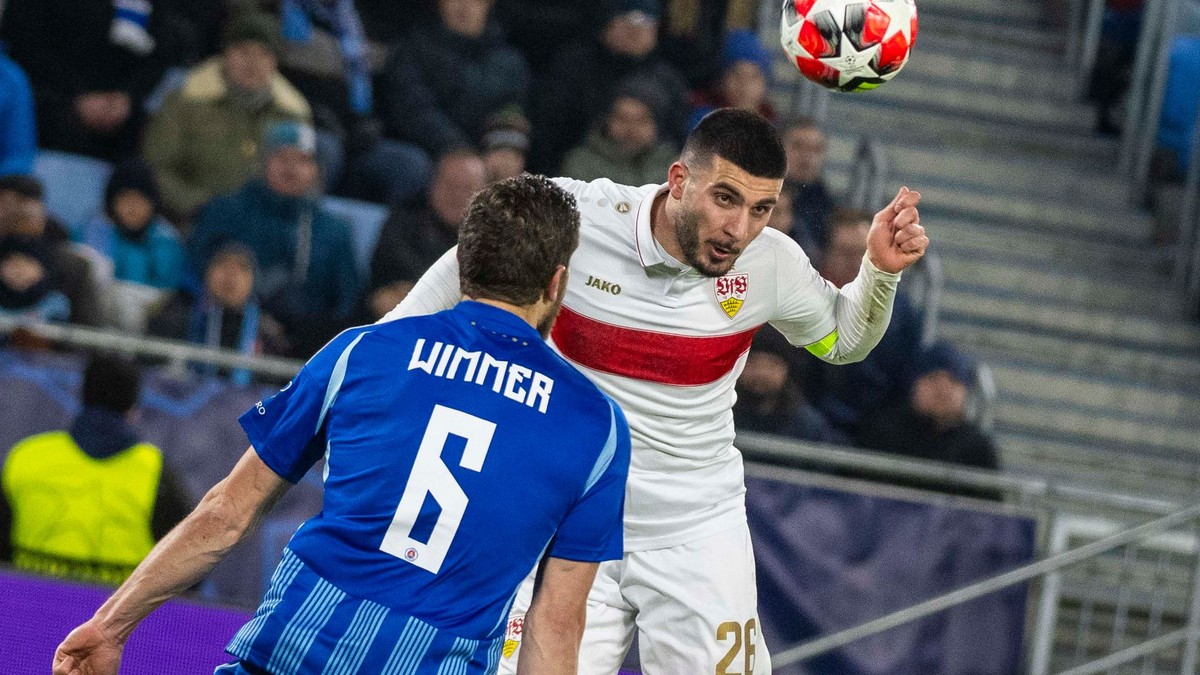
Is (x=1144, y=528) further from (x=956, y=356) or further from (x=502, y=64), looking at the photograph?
(x=502, y=64)

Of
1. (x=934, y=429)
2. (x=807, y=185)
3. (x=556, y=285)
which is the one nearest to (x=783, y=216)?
(x=807, y=185)

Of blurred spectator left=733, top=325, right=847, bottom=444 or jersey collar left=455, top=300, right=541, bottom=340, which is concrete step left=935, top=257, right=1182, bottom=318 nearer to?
blurred spectator left=733, top=325, right=847, bottom=444

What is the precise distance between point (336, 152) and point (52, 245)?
6.62ft

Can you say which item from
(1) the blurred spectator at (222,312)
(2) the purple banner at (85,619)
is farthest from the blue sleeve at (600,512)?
(1) the blurred spectator at (222,312)

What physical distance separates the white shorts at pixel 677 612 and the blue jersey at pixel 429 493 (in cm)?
152

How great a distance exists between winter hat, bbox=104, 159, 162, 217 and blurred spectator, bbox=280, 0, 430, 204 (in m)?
1.19

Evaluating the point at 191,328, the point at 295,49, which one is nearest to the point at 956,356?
the point at 191,328

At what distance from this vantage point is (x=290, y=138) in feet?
30.7

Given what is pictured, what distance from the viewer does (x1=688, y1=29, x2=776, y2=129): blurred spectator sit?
10.7 meters

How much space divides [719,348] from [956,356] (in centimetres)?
453

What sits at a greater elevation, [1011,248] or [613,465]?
[613,465]

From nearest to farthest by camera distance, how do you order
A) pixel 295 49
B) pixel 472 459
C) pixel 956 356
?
pixel 472 459
pixel 956 356
pixel 295 49

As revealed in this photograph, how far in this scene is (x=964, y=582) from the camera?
826cm

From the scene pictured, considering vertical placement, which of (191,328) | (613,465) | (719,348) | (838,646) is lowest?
(838,646)
